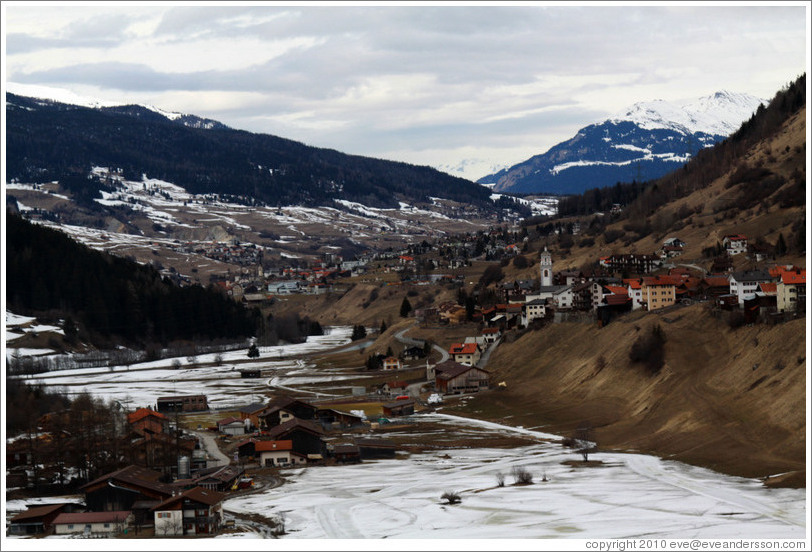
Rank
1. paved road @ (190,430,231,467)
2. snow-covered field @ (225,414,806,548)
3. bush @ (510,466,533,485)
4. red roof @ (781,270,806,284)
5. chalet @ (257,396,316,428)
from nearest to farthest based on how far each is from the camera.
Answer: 1. snow-covered field @ (225,414,806,548)
2. bush @ (510,466,533,485)
3. paved road @ (190,430,231,467)
4. red roof @ (781,270,806,284)
5. chalet @ (257,396,316,428)

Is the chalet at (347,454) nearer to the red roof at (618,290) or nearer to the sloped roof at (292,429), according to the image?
the sloped roof at (292,429)

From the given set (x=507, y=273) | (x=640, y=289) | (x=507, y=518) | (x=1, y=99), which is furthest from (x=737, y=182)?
(x=1, y=99)

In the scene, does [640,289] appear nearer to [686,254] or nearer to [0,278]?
[686,254]

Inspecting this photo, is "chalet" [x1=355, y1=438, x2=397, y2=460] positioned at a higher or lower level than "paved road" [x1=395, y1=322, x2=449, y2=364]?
lower

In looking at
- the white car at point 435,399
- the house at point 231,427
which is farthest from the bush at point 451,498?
the white car at point 435,399

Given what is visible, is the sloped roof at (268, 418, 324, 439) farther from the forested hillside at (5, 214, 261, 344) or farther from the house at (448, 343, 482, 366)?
the forested hillside at (5, 214, 261, 344)

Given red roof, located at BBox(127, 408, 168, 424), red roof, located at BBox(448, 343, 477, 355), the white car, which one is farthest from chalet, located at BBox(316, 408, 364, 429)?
red roof, located at BBox(448, 343, 477, 355)
